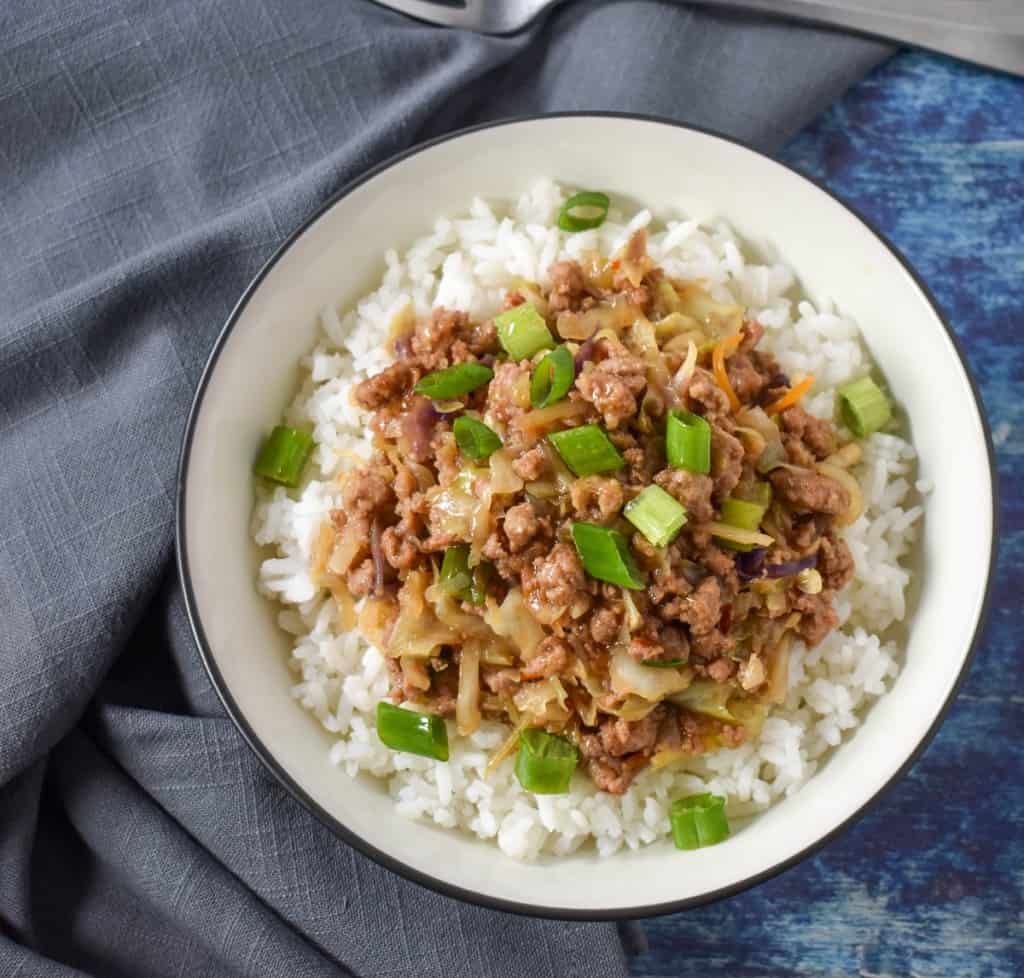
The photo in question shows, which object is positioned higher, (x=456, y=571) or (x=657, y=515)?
(x=657, y=515)

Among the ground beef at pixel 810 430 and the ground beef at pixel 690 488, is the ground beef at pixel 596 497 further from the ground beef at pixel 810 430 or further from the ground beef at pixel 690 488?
the ground beef at pixel 810 430

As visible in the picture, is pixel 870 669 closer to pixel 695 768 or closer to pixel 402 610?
pixel 695 768

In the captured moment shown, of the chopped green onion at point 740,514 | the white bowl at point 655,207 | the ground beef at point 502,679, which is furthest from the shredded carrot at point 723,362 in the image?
the ground beef at point 502,679

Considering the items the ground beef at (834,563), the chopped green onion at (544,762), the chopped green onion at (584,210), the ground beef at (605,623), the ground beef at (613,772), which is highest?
the chopped green onion at (584,210)

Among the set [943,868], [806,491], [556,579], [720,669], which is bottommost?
[943,868]

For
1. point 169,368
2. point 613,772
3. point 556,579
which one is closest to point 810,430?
point 556,579

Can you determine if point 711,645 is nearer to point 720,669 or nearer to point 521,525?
point 720,669

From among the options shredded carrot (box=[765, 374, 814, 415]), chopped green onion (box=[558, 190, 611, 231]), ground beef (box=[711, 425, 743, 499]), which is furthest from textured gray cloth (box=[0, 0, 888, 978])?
ground beef (box=[711, 425, 743, 499])
